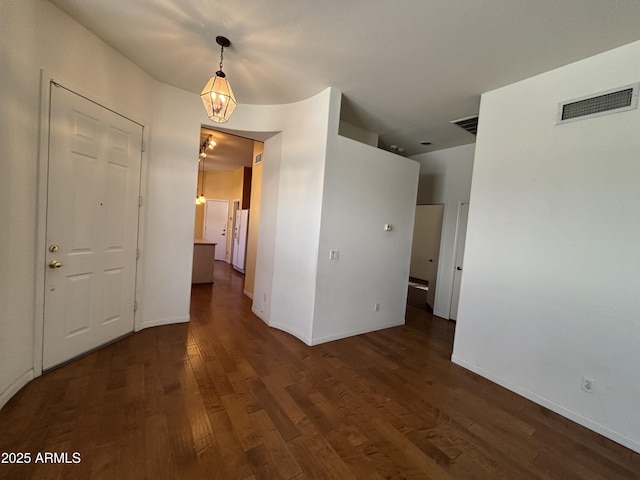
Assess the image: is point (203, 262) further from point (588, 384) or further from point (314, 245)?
point (588, 384)

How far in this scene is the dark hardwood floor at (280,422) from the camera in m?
1.57

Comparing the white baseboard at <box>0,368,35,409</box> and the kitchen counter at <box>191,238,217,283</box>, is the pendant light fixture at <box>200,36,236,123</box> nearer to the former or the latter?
the white baseboard at <box>0,368,35,409</box>

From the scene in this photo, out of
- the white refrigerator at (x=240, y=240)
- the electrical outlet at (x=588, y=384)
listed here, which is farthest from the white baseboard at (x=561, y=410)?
the white refrigerator at (x=240, y=240)


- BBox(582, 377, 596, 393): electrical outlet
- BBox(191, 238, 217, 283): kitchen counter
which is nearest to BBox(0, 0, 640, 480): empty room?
BBox(582, 377, 596, 393): electrical outlet

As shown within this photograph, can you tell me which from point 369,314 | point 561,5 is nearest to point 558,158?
point 561,5

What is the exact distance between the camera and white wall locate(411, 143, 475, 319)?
15.0 feet

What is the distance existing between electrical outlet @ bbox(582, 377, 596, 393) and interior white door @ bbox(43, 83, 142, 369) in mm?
4455

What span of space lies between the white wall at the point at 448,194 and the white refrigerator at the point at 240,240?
453 cm

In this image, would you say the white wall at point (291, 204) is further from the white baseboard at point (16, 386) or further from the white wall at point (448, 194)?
the white wall at point (448, 194)

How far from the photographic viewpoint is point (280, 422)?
6.27ft

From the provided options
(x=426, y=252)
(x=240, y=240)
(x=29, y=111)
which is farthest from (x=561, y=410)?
(x=240, y=240)

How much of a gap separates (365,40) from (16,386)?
3.80 metres

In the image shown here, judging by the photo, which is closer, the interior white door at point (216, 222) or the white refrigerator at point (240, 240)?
the white refrigerator at point (240, 240)

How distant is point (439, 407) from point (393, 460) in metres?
0.78
